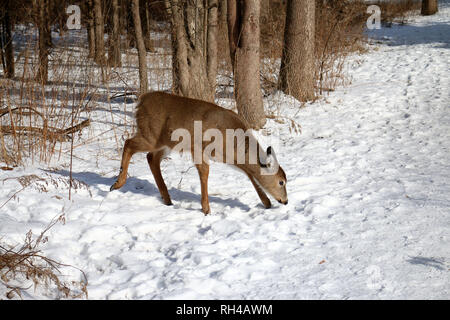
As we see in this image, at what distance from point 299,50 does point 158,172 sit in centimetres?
516

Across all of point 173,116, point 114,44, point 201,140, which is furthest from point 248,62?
point 201,140

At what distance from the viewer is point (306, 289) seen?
3391mm

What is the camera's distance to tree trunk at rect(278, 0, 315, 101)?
30.1 feet

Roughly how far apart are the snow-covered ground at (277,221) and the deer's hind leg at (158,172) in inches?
4.9

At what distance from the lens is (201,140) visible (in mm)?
5008

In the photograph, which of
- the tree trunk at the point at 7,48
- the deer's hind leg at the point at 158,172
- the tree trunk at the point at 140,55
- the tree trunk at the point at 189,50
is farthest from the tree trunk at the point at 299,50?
the tree trunk at the point at 7,48

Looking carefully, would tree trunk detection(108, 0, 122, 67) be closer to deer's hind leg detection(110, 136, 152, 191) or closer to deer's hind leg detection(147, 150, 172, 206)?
deer's hind leg detection(110, 136, 152, 191)

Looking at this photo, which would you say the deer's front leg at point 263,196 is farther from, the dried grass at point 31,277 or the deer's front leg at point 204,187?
the dried grass at point 31,277

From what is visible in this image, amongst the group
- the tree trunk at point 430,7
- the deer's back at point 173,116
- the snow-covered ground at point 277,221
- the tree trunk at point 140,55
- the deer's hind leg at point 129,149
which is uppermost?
the tree trunk at point 430,7

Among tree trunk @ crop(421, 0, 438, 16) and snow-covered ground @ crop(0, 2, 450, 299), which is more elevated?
tree trunk @ crop(421, 0, 438, 16)

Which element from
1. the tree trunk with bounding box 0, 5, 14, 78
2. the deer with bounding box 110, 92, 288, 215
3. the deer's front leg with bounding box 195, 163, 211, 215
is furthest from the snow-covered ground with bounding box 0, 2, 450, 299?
the tree trunk with bounding box 0, 5, 14, 78

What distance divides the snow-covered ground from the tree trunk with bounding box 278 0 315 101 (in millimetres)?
1553

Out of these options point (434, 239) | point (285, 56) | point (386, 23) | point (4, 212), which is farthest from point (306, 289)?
point (386, 23)

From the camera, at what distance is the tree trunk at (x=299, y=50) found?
9180 millimetres
